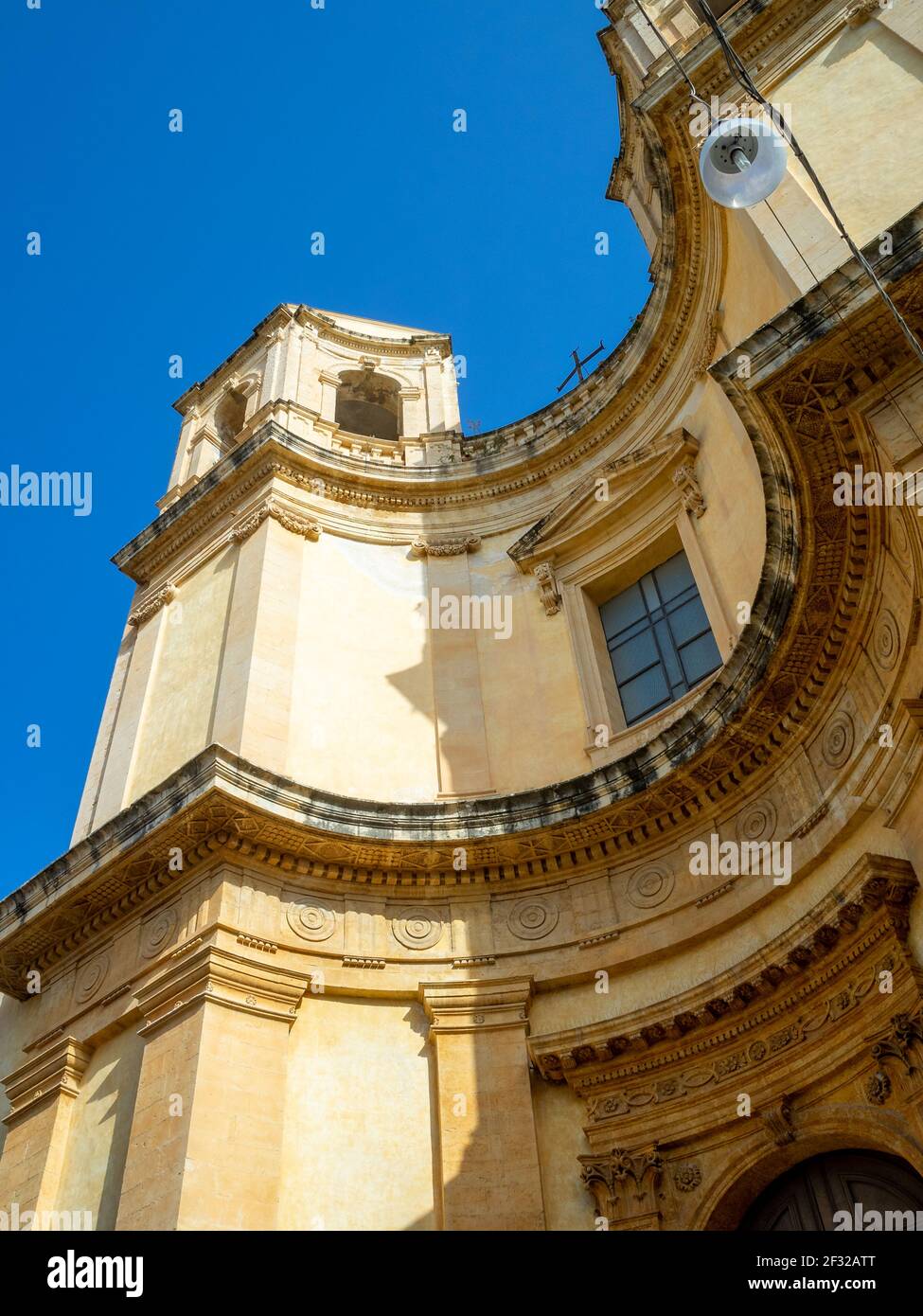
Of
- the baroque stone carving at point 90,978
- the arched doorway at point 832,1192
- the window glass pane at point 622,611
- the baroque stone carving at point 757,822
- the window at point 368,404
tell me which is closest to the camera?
the arched doorway at point 832,1192

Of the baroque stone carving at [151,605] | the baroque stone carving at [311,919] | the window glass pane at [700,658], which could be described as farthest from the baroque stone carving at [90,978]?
the window glass pane at [700,658]

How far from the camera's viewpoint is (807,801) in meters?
11.2

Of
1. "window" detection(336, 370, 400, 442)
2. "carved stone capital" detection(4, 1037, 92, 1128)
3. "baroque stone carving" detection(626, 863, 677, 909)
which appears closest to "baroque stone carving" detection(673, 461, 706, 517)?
"baroque stone carving" detection(626, 863, 677, 909)

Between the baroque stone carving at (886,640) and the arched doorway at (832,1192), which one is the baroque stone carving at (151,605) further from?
the arched doorway at (832,1192)

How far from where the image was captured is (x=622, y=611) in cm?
1648

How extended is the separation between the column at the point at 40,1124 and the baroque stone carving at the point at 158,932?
4.27 ft

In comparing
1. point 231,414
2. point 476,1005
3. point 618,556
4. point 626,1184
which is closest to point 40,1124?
point 476,1005

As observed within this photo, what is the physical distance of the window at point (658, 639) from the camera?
1480 centimetres

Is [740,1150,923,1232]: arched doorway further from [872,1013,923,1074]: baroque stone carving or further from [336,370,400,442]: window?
[336,370,400,442]: window

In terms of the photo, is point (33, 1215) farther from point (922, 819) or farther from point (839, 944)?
point (922, 819)

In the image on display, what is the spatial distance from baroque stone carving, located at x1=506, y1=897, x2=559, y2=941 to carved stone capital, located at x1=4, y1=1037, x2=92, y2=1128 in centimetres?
498

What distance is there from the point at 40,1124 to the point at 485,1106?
16.3 feet

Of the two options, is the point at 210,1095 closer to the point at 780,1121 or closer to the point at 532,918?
the point at 532,918

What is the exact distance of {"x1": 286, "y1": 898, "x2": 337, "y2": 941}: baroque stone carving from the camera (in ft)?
41.2
